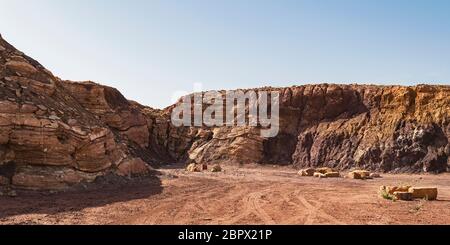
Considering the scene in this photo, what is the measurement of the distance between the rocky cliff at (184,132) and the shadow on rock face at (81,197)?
1.90 ft

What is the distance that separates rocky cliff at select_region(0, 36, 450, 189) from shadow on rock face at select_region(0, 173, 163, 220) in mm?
579

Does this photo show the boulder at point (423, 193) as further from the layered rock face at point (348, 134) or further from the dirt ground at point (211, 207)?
the layered rock face at point (348, 134)

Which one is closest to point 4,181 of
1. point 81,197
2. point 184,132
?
point 81,197

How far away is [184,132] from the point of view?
152 ft

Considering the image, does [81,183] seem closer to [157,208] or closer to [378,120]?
[157,208]

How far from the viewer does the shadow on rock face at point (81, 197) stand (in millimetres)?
12250

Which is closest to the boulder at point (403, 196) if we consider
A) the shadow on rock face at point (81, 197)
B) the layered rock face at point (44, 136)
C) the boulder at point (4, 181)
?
the shadow on rock face at point (81, 197)

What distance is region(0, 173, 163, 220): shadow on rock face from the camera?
40.2ft

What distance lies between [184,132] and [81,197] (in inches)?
1238

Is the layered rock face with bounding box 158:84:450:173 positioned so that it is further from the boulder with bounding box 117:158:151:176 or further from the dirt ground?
the dirt ground

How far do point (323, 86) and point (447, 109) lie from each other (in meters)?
12.4
